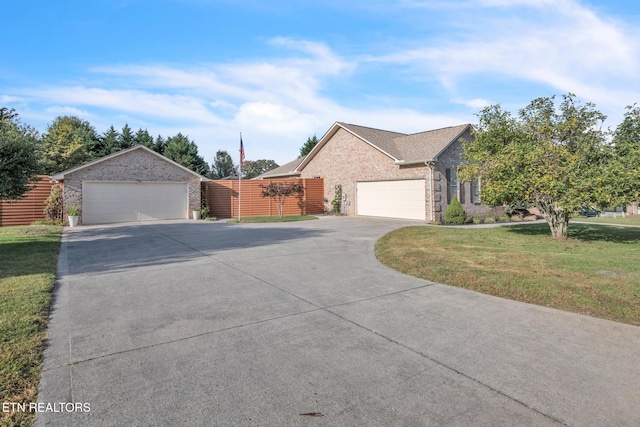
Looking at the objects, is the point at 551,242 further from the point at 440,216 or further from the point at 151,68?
the point at 151,68

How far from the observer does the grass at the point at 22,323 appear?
2.60m

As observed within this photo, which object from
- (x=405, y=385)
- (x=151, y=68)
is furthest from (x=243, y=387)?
(x=151, y=68)

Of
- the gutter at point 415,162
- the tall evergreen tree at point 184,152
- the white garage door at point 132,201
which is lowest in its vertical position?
the white garage door at point 132,201

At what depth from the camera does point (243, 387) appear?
2.68 meters

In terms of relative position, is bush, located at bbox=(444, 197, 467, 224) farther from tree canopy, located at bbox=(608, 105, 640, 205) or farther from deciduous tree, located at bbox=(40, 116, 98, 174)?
deciduous tree, located at bbox=(40, 116, 98, 174)

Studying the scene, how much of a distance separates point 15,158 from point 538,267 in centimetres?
1330

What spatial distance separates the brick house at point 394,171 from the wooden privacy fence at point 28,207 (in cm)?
1680

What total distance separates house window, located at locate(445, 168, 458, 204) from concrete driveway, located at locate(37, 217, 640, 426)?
13.7m

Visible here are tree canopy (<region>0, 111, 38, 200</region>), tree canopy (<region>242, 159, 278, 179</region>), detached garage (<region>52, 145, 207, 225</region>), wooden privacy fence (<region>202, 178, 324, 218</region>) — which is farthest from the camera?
tree canopy (<region>242, 159, 278, 179</region>)

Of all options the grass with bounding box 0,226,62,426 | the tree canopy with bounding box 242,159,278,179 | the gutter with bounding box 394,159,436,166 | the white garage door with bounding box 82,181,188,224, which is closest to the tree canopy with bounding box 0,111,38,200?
the grass with bounding box 0,226,62,426

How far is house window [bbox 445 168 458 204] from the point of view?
1838cm

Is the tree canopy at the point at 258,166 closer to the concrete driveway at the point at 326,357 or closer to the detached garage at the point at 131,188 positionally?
the detached garage at the point at 131,188

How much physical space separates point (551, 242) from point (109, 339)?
11.4 meters

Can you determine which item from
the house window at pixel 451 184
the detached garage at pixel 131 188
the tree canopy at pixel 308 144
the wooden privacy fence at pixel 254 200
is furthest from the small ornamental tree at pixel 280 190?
the tree canopy at pixel 308 144
